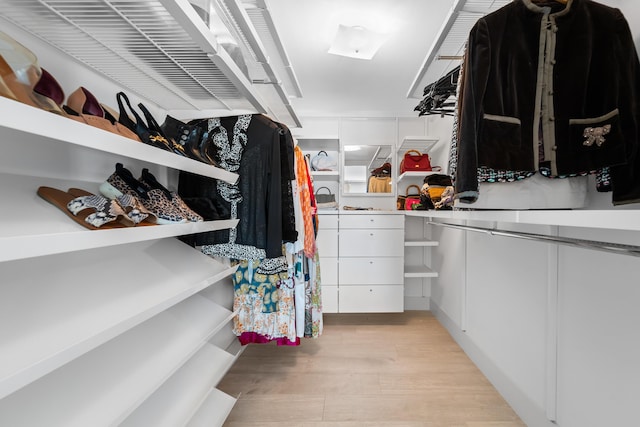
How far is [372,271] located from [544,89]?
178cm

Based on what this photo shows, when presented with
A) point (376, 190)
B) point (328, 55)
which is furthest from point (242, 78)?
point (376, 190)

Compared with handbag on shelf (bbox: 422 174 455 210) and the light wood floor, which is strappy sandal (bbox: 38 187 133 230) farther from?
Answer: handbag on shelf (bbox: 422 174 455 210)

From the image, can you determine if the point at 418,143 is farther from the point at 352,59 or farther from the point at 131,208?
the point at 131,208

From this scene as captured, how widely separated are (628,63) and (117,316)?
5.01 feet

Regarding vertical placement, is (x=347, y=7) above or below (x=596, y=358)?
above

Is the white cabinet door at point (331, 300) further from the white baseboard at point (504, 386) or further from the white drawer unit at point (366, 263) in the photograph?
the white baseboard at point (504, 386)

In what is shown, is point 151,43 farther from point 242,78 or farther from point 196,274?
point 196,274

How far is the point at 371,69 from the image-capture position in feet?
6.69

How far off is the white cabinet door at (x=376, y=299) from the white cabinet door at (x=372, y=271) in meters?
0.04

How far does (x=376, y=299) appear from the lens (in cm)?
240

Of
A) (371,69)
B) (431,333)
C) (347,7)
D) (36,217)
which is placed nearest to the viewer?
(36,217)

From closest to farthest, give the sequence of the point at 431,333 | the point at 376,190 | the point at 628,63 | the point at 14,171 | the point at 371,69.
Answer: the point at 14,171, the point at 628,63, the point at 371,69, the point at 431,333, the point at 376,190

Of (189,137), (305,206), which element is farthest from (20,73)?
(305,206)

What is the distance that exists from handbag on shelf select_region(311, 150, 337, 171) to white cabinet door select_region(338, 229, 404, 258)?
30.6 inches
